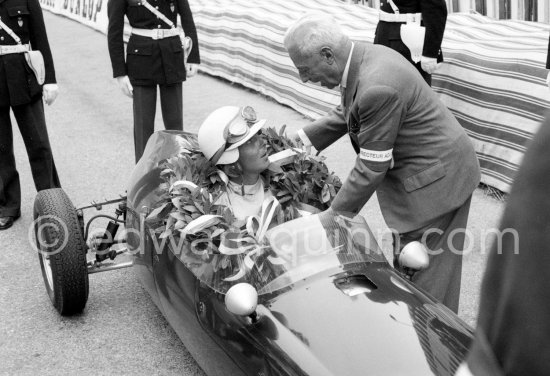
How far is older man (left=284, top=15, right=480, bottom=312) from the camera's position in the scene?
3244mm

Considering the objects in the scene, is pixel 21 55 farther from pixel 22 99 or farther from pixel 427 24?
pixel 427 24

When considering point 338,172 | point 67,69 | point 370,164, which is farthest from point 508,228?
point 67,69

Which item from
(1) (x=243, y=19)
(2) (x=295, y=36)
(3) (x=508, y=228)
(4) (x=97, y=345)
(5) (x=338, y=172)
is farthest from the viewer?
(1) (x=243, y=19)

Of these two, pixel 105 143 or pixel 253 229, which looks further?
pixel 105 143

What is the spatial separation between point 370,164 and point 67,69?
9.52 metres

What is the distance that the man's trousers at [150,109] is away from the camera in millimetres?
5953

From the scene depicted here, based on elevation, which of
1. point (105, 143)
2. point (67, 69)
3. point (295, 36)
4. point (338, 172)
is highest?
point (295, 36)

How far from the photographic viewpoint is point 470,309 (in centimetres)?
421

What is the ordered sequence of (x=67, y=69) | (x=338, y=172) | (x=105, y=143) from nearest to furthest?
(x=338, y=172) → (x=105, y=143) → (x=67, y=69)

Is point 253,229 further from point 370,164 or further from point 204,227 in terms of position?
point 370,164

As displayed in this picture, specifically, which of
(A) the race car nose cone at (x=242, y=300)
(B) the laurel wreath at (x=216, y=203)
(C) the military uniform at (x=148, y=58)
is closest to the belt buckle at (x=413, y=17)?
(C) the military uniform at (x=148, y=58)

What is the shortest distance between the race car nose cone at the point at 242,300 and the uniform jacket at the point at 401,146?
86 centimetres

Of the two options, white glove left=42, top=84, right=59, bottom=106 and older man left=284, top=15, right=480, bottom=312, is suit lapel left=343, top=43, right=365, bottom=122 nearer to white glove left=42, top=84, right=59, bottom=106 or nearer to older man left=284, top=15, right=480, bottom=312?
older man left=284, top=15, right=480, bottom=312

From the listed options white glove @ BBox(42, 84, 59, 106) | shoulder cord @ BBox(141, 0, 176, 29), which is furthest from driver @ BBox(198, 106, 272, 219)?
shoulder cord @ BBox(141, 0, 176, 29)
